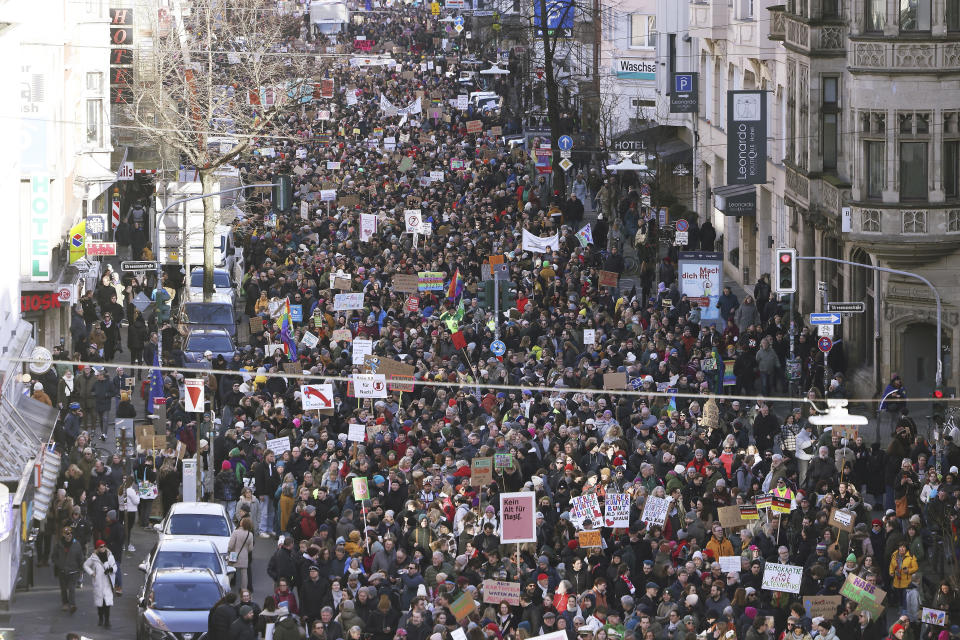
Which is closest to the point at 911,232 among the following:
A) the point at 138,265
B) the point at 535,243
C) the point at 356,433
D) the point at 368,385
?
the point at 535,243

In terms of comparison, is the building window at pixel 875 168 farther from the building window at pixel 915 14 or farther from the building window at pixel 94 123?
the building window at pixel 94 123

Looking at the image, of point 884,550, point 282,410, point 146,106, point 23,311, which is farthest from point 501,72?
point 884,550

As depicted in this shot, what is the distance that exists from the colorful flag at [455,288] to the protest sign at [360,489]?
1430 cm

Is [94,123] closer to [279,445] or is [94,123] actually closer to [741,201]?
[741,201]

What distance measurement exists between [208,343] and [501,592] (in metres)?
18.6

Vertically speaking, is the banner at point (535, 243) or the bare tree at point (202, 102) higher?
the bare tree at point (202, 102)

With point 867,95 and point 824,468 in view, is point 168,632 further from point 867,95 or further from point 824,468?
point 867,95

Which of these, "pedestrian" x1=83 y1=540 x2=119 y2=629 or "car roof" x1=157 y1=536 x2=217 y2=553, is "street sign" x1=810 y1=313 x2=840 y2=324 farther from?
"pedestrian" x1=83 y1=540 x2=119 y2=629

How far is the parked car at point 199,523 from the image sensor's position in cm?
2852

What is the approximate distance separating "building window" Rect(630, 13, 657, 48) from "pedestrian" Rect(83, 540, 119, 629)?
4373 centimetres

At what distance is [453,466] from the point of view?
29609 millimetres

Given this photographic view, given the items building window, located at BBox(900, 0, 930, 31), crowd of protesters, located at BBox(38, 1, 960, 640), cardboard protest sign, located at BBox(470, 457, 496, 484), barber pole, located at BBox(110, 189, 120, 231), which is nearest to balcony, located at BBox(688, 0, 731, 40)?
crowd of protesters, located at BBox(38, 1, 960, 640)

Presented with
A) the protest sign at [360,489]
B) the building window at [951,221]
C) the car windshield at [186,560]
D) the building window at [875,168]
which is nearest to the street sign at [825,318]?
the building window at [951,221]

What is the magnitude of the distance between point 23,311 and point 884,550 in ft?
65.7
